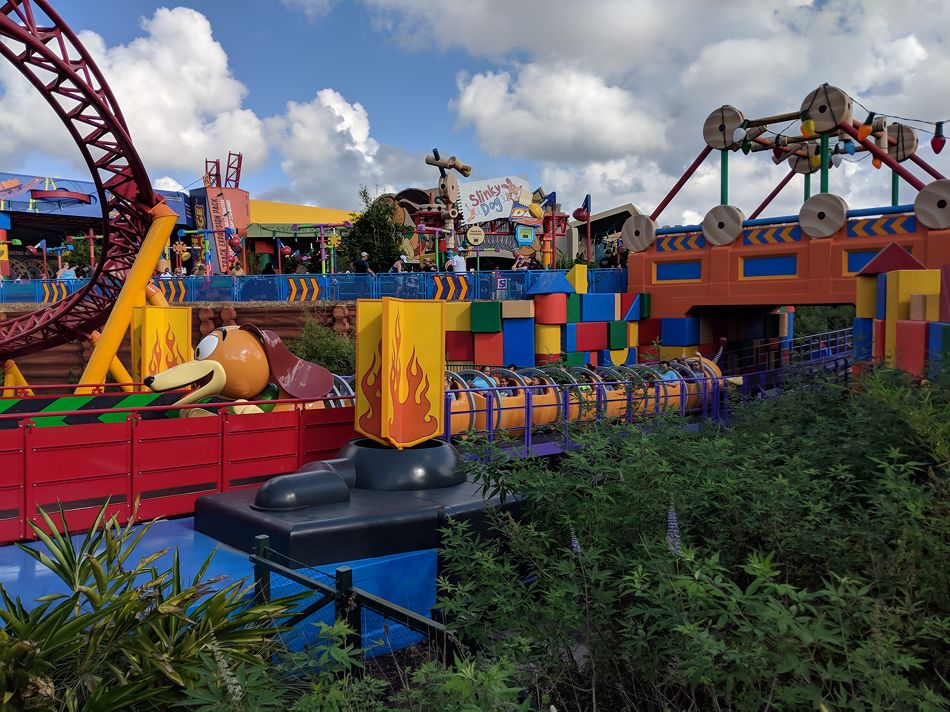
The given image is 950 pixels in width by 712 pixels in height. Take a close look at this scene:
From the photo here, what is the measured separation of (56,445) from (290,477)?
238cm

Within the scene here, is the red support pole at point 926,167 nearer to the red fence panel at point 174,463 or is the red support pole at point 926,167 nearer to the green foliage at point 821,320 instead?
the green foliage at point 821,320

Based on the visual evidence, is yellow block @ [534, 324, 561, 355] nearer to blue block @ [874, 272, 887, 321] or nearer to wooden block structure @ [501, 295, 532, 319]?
wooden block structure @ [501, 295, 532, 319]

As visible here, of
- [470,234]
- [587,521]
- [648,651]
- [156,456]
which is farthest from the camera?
[470,234]

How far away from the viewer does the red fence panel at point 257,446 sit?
812cm

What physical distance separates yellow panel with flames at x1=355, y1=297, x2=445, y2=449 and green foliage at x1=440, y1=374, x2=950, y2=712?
8.73 feet

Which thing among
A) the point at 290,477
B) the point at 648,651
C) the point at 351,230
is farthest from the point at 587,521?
the point at 351,230

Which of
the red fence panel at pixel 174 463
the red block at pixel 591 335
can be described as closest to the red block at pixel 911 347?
the red fence panel at pixel 174 463

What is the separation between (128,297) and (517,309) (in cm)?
798

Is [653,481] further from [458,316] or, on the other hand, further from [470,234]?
[470,234]

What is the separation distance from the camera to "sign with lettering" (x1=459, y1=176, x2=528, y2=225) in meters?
46.4

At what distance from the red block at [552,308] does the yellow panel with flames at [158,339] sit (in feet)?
25.7

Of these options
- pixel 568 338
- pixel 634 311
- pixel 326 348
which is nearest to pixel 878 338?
pixel 568 338

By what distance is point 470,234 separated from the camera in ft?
114

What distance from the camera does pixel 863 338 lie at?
927 centimetres
